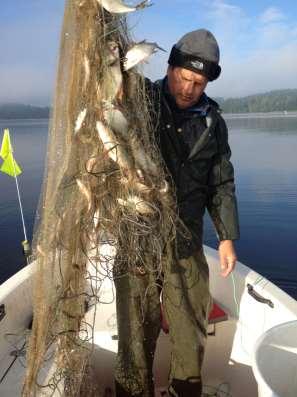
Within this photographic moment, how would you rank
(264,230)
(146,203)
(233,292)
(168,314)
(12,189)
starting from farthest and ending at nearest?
1. (12,189)
2. (264,230)
3. (233,292)
4. (168,314)
5. (146,203)

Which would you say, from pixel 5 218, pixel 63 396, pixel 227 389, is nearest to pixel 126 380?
pixel 63 396

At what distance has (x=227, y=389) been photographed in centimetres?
352

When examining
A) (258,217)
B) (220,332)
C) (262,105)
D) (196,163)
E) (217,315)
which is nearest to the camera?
(196,163)

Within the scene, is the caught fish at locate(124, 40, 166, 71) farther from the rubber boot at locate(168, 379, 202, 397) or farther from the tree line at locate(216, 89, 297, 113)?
the tree line at locate(216, 89, 297, 113)

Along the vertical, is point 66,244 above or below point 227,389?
above

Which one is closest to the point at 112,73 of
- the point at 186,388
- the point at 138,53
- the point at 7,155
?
the point at 138,53

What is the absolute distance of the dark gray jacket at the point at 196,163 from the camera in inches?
103

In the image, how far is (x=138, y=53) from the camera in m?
1.95

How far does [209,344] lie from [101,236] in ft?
6.28

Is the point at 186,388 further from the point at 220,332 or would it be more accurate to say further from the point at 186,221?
the point at 186,221

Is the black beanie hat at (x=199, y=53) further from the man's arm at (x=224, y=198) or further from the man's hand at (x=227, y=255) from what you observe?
the man's hand at (x=227, y=255)

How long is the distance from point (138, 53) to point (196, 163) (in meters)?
0.97

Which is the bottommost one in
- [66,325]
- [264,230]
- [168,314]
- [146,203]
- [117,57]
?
[264,230]

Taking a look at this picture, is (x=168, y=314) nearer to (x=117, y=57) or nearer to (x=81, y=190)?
(x=81, y=190)
